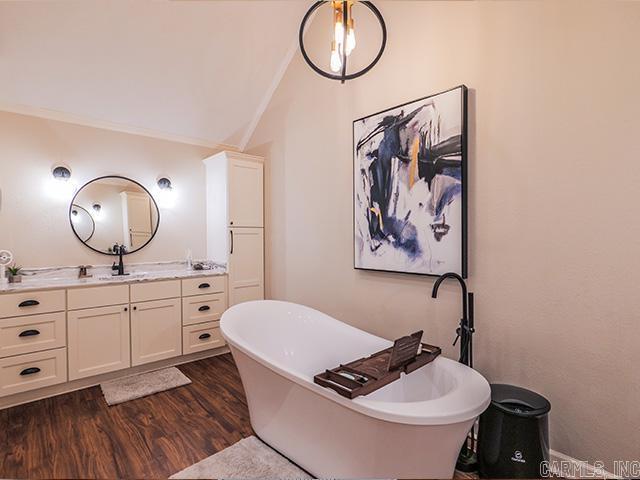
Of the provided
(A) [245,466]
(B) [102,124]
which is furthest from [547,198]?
(B) [102,124]

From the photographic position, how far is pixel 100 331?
2.68 meters

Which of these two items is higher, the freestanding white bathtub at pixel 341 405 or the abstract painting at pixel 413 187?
the abstract painting at pixel 413 187

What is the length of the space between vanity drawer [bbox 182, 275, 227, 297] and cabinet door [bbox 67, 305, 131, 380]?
52 cm

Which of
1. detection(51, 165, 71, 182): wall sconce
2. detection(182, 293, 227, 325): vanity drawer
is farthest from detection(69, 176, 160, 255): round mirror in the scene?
detection(182, 293, 227, 325): vanity drawer

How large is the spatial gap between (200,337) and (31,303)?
134cm

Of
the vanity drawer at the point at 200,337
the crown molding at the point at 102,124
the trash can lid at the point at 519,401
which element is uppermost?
the crown molding at the point at 102,124

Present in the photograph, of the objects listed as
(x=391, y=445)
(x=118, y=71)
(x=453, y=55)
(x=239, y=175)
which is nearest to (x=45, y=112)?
(x=118, y=71)

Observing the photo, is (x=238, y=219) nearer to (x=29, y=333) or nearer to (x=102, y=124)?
(x=102, y=124)

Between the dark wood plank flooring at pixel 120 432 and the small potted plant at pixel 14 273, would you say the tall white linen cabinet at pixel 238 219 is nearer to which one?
the dark wood plank flooring at pixel 120 432

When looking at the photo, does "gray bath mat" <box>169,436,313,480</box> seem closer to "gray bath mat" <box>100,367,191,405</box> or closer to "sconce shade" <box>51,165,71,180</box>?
"gray bath mat" <box>100,367,191,405</box>

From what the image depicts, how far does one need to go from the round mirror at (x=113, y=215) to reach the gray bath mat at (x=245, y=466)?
224 cm

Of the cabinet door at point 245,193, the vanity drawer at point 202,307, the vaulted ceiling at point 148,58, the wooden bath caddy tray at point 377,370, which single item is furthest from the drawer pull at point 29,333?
the wooden bath caddy tray at point 377,370

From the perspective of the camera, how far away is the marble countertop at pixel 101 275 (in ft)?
8.24

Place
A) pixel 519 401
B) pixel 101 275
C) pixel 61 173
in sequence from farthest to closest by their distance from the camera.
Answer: pixel 101 275, pixel 61 173, pixel 519 401
